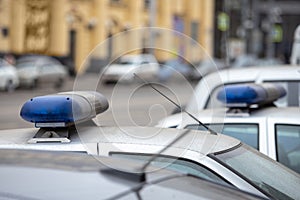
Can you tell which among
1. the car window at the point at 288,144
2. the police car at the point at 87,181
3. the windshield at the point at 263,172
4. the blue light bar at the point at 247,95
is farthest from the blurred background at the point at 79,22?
the police car at the point at 87,181

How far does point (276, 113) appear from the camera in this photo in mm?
4938

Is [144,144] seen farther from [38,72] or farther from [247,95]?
[38,72]

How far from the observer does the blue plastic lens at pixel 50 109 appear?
10.6 feet

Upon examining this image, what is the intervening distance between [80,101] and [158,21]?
49.3m

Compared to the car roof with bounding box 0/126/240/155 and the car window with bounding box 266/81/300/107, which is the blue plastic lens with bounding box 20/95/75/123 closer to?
the car roof with bounding box 0/126/240/155

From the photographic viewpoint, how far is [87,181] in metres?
2.27

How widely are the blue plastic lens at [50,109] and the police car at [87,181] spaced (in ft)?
2.11

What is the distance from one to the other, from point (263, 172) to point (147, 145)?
657 millimetres

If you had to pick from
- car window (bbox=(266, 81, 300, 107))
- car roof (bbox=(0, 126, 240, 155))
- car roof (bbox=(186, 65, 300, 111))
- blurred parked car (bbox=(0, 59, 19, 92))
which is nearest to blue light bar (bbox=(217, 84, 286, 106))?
car roof (bbox=(186, 65, 300, 111))

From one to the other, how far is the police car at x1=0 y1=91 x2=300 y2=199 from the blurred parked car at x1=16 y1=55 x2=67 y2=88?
30420 millimetres

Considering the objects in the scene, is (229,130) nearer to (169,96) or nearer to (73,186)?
(169,96)

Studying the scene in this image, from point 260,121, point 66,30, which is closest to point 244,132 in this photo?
point 260,121

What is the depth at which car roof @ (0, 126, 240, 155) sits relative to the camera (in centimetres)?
323

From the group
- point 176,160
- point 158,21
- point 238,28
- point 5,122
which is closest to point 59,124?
point 176,160
